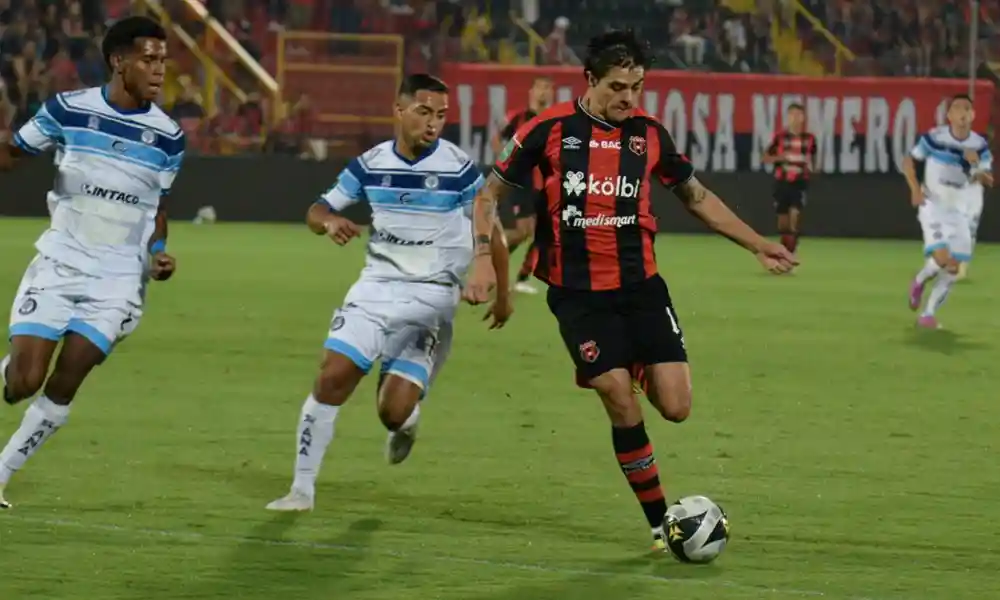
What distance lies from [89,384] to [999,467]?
5571 mm

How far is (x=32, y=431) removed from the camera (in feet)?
25.7

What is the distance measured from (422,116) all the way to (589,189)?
1.18 metres

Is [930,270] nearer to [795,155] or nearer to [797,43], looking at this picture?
[795,155]

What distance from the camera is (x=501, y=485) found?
28.8 ft

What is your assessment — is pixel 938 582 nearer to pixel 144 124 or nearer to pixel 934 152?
pixel 144 124

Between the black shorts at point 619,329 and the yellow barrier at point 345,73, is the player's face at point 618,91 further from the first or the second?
the yellow barrier at point 345,73

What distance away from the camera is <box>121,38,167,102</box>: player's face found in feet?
25.9

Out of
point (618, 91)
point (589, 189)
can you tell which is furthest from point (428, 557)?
point (618, 91)

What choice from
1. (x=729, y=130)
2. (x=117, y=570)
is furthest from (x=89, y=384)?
(x=729, y=130)

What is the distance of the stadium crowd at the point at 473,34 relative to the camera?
3039 centimetres

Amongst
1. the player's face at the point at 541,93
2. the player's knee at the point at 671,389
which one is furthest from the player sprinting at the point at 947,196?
the player's knee at the point at 671,389

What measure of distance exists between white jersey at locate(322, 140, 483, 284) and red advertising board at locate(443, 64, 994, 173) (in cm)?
2158

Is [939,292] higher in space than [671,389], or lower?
lower

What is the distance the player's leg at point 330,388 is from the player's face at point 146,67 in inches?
50.5
